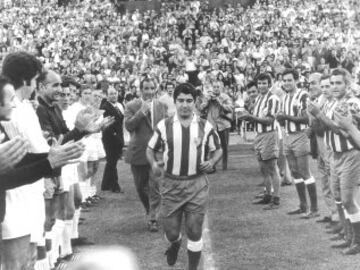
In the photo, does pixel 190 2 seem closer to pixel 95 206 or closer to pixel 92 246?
pixel 95 206

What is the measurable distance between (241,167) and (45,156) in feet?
35.2

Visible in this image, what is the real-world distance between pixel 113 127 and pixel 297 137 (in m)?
3.98

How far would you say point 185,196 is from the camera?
616 cm

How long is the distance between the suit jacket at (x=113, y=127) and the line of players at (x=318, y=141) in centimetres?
252

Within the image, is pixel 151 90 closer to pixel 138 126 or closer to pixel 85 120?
pixel 138 126

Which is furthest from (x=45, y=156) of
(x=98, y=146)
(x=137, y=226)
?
(x=98, y=146)

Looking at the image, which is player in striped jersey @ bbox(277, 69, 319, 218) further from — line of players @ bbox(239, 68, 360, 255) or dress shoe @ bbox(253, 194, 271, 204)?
dress shoe @ bbox(253, 194, 271, 204)

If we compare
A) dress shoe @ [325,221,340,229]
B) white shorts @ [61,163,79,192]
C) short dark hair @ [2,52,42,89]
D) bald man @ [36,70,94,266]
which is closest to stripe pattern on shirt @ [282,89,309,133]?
dress shoe @ [325,221,340,229]

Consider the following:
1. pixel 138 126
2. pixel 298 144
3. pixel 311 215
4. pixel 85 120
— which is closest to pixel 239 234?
pixel 311 215

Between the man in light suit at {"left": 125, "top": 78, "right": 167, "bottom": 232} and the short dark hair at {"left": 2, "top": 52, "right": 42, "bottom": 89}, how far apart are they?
375 centimetres

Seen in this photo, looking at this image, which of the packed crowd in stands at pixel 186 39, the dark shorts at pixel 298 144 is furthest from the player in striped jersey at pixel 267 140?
the packed crowd in stands at pixel 186 39

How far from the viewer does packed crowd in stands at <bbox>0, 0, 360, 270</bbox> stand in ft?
15.8

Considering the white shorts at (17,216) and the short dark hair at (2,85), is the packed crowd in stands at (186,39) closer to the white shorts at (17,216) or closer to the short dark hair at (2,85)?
the white shorts at (17,216)

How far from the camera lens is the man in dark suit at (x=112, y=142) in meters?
11.7
